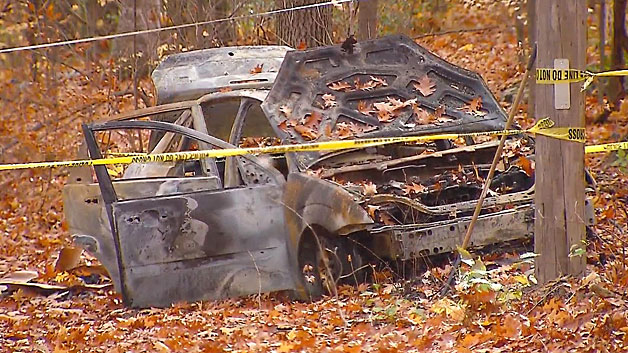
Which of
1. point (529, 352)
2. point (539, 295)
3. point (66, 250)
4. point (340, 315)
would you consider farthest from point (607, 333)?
point (66, 250)

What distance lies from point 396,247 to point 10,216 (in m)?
8.96

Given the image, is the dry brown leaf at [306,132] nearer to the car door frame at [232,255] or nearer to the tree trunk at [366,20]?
the car door frame at [232,255]

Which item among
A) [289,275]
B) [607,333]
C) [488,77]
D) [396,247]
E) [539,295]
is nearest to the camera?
[607,333]

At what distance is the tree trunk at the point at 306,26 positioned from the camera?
1297 centimetres

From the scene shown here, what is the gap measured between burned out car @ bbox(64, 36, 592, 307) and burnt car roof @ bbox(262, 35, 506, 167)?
12 millimetres

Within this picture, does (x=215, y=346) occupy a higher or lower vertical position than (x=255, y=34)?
lower

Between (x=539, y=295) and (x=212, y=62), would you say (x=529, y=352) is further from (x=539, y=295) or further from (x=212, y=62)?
(x=212, y=62)

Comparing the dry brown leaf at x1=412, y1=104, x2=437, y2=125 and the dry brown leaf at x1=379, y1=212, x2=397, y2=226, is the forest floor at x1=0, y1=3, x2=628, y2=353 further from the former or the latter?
the dry brown leaf at x1=412, y1=104, x2=437, y2=125

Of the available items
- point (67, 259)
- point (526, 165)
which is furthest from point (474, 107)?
point (67, 259)

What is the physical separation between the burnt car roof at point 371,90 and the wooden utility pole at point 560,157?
2.44 metres

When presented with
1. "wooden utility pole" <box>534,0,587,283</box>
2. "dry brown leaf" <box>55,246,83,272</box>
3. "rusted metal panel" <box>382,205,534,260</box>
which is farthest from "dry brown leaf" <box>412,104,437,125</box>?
"dry brown leaf" <box>55,246,83,272</box>

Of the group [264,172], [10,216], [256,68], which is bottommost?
[10,216]

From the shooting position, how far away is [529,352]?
17.8ft

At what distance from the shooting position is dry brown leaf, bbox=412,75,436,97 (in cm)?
888
